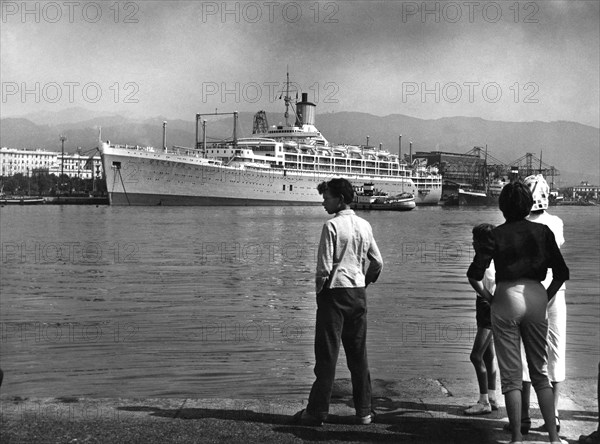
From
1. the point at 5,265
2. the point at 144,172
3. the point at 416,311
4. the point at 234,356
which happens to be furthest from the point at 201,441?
the point at 144,172

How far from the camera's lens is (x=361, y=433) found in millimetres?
3754

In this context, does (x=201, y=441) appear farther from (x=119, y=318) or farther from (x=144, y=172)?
(x=144, y=172)

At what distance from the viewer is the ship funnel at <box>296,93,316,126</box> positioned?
345ft

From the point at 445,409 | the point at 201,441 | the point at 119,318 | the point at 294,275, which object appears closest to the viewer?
the point at 201,441

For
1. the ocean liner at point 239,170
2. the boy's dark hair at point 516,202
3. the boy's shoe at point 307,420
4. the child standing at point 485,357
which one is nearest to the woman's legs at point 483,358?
the child standing at point 485,357

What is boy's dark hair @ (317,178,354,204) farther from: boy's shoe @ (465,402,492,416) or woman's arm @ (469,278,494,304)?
boy's shoe @ (465,402,492,416)

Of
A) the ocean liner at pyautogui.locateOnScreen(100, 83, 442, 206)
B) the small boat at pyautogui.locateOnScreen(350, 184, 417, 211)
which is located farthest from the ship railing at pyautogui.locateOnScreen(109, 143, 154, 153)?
the small boat at pyautogui.locateOnScreen(350, 184, 417, 211)

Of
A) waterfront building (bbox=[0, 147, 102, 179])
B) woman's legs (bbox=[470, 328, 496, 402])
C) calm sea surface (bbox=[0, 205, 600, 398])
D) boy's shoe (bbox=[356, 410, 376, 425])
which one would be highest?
waterfront building (bbox=[0, 147, 102, 179])

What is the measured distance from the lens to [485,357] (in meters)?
4.30

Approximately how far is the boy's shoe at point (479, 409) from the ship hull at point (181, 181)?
6876cm

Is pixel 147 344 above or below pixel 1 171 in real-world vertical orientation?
below

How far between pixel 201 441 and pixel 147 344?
14.3 feet

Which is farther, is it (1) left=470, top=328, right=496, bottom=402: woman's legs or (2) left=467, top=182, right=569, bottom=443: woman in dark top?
(1) left=470, top=328, right=496, bottom=402: woman's legs

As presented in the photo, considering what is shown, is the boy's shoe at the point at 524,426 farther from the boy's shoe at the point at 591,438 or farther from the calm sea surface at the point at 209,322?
the calm sea surface at the point at 209,322
